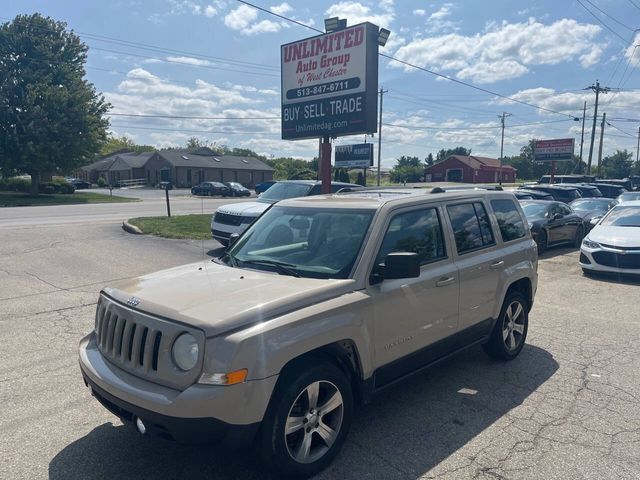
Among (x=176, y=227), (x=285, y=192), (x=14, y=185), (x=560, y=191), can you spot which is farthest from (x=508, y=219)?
(x=14, y=185)

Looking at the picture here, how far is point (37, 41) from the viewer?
37750 mm

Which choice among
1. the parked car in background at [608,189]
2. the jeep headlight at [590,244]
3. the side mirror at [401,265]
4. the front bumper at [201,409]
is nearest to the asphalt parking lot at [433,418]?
the front bumper at [201,409]

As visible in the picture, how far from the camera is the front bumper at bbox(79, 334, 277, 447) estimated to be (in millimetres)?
2611

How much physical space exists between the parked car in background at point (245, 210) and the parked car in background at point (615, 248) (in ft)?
16.3

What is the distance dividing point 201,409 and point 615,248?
9.53 metres

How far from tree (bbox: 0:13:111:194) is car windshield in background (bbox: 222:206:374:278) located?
37.5 m

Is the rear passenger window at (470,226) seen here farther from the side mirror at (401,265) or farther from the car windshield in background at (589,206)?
the car windshield in background at (589,206)

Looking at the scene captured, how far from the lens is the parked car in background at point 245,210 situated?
1114 centimetres

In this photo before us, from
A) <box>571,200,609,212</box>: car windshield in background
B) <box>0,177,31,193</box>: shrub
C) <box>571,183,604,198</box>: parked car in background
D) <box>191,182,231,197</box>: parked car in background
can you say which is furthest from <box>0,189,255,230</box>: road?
<box>191,182,231,197</box>: parked car in background

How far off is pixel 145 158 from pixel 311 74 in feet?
216

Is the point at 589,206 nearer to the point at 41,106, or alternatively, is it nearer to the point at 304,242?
the point at 304,242

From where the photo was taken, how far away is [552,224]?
521 inches

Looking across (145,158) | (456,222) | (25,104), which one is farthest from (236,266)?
(145,158)

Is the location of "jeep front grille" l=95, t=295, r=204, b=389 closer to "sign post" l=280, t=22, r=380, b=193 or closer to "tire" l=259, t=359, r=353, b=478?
"tire" l=259, t=359, r=353, b=478
